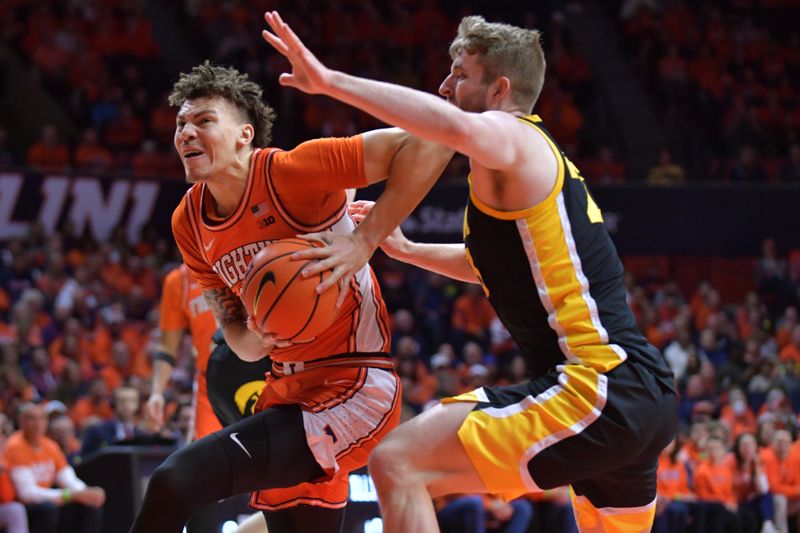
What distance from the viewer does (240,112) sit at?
4.63m

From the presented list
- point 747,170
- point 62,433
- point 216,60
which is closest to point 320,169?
→ point 62,433

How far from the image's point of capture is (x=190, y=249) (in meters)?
4.76

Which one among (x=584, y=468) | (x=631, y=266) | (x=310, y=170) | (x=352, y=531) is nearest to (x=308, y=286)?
(x=310, y=170)

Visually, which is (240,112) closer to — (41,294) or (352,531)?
(352,531)

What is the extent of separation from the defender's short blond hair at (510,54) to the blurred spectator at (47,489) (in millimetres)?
5349

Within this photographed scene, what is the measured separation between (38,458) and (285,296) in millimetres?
5376

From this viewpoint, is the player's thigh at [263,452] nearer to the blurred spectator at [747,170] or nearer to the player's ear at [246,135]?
the player's ear at [246,135]

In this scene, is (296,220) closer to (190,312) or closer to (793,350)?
(190,312)

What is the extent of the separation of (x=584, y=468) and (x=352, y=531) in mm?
3321

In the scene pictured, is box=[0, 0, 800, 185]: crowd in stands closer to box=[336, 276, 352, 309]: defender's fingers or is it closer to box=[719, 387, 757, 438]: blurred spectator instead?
box=[719, 387, 757, 438]: blurred spectator

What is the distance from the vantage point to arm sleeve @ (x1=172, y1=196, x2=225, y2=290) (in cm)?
472

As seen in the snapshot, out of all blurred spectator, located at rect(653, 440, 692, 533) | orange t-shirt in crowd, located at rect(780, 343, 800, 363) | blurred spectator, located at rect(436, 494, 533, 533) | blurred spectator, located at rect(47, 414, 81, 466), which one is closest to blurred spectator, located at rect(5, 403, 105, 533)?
blurred spectator, located at rect(47, 414, 81, 466)

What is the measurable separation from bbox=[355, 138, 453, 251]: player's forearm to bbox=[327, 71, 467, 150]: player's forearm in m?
0.63

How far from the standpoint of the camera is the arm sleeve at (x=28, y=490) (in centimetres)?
861
